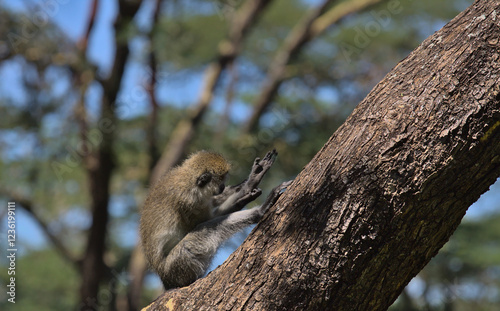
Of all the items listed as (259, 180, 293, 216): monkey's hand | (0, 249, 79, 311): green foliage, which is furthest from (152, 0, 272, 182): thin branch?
(259, 180, 293, 216): monkey's hand

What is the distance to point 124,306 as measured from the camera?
10781 mm

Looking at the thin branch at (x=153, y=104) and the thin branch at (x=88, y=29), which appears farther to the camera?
the thin branch at (x=153, y=104)

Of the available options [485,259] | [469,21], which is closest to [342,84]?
[485,259]

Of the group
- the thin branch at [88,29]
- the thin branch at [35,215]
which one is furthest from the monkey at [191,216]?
the thin branch at [35,215]

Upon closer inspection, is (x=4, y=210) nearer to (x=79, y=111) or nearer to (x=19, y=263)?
(x=79, y=111)

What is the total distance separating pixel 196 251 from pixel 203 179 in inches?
26.4

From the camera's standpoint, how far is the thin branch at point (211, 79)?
10.8 metres

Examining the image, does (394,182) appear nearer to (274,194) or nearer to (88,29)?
(274,194)

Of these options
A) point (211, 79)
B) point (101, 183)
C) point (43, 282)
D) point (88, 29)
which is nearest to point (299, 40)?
point (211, 79)

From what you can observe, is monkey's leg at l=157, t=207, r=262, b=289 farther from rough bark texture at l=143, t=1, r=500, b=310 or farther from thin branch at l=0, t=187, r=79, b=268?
thin branch at l=0, t=187, r=79, b=268

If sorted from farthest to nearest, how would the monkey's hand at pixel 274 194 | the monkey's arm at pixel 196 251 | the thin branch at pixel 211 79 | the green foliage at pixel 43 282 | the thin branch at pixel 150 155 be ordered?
the green foliage at pixel 43 282, the thin branch at pixel 211 79, the thin branch at pixel 150 155, the monkey's arm at pixel 196 251, the monkey's hand at pixel 274 194

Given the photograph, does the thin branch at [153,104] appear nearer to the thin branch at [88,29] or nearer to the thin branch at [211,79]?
the thin branch at [211,79]

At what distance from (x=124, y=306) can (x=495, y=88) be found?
9.07 metres

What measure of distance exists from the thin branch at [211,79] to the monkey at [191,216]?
566 cm
